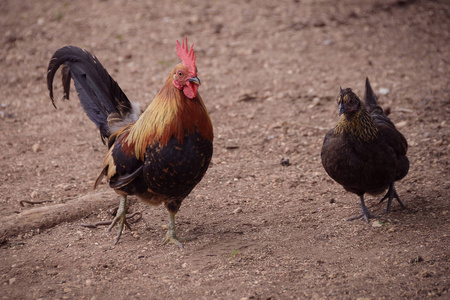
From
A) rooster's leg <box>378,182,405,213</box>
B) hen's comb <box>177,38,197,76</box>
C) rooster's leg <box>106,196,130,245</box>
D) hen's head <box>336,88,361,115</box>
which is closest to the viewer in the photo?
hen's comb <box>177,38,197,76</box>

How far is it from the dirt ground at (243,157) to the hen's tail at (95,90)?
963mm

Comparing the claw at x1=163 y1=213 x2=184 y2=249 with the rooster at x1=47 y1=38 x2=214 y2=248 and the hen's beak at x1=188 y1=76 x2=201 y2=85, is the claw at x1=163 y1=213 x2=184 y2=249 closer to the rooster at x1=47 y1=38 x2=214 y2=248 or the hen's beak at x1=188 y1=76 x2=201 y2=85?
the rooster at x1=47 y1=38 x2=214 y2=248

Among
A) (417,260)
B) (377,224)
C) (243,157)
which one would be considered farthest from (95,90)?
(417,260)

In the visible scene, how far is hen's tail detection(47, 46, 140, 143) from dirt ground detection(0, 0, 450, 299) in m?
0.96

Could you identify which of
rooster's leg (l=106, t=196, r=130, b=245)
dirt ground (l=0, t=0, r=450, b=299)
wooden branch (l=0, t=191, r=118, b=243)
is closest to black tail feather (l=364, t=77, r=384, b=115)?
dirt ground (l=0, t=0, r=450, b=299)

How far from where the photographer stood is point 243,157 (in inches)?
260

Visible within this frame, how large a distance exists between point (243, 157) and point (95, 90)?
90.8 inches

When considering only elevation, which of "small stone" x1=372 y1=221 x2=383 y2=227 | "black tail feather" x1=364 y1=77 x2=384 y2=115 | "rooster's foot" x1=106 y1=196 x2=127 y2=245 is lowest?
"small stone" x1=372 y1=221 x2=383 y2=227

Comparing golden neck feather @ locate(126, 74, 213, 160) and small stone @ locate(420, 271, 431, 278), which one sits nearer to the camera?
small stone @ locate(420, 271, 431, 278)

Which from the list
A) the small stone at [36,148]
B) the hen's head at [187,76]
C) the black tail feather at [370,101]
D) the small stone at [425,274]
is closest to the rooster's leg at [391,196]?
the black tail feather at [370,101]

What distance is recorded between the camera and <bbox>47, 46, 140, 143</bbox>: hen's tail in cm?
529

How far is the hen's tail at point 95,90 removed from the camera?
17.4ft

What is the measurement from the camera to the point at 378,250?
4.35 metres

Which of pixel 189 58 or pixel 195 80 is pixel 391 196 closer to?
pixel 195 80
